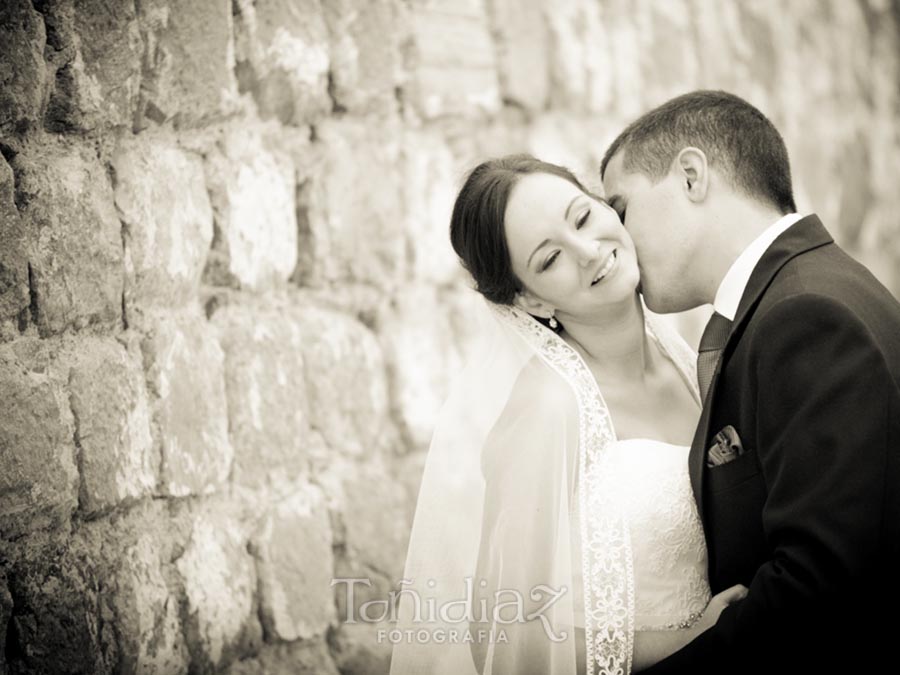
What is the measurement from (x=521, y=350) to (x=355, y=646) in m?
1.13

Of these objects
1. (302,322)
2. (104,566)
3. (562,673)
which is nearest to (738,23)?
(302,322)

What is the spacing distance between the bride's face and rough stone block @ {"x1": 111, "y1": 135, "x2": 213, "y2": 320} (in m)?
0.83

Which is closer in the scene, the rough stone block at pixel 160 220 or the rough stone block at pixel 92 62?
the rough stone block at pixel 92 62

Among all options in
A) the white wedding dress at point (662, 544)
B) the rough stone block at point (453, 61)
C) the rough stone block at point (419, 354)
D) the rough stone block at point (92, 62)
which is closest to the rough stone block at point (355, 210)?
the rough stone block at point (419, 354)

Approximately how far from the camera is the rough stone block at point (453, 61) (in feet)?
11.0

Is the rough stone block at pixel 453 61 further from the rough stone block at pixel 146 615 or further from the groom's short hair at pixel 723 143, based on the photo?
the rough stone block at pixel 146 615

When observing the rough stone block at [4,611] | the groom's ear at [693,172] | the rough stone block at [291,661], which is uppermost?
the groom's ear at [693,172]

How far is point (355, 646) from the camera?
9.55ft

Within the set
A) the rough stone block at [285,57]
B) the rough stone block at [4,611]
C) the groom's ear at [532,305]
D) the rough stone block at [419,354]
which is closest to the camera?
the rough stone block at [4,611]

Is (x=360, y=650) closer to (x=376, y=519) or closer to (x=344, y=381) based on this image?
(x=376, y=519)

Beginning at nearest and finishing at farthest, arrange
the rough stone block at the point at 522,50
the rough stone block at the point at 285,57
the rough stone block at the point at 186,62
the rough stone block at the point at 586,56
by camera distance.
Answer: the rough stone block at the point at 186,62
the rough stone block at the point at 285,57
the rough stone block at the point at 522,50
the rough stone block at the point at 586,56

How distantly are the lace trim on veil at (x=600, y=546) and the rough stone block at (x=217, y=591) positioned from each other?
3.17 feet

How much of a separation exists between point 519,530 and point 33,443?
3.59 ft

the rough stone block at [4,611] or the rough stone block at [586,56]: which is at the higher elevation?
the rough stone block at [586,56]
